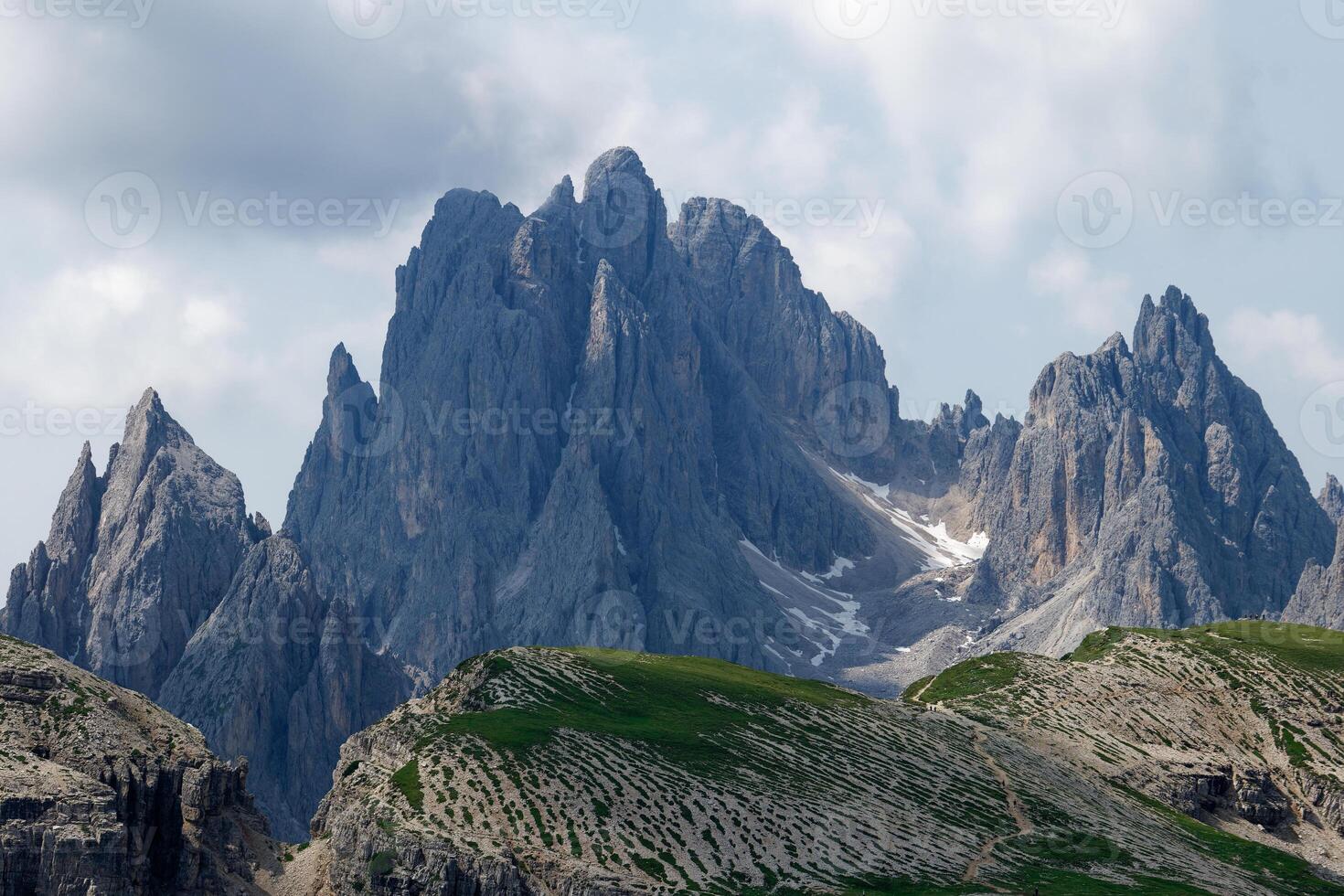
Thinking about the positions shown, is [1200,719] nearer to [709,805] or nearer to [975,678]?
[975,678]

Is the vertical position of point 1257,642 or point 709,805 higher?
point 1257,642

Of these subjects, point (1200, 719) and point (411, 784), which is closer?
point (411, 784)

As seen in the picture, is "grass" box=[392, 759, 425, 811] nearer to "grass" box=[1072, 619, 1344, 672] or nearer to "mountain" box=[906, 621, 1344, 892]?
"mountain" box=[906, 621, 1344, 892]

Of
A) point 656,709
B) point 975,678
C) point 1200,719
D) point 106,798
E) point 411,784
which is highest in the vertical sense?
point 975,678

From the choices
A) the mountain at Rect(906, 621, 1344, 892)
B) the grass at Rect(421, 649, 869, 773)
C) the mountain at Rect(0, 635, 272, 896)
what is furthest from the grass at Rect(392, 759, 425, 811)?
the mountain at Rect(906, 621, 1344, 892)

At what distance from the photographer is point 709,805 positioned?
336 feet

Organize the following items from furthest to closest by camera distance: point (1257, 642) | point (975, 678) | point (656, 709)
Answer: point (1257, 642)
point (975, 678)
point (656, 709)

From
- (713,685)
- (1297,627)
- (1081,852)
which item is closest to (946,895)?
(1081,852)

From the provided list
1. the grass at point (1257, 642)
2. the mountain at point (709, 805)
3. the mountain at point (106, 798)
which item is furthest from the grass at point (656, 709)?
the grass at point (1257, 642)

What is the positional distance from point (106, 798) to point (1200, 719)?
99.1 metres

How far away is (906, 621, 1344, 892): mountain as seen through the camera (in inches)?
5310

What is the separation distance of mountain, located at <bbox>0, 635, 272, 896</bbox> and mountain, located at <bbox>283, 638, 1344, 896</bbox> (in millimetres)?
6577

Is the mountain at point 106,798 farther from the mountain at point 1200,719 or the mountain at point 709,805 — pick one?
the mountain at point 1200,719

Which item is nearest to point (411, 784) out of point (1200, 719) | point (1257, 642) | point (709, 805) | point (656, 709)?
point (709, 805)
